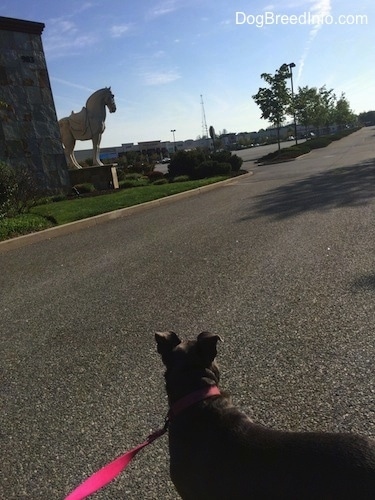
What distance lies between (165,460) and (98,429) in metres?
0.56

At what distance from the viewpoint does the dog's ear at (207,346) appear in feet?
6.37

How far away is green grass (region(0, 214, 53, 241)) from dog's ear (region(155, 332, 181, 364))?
9.06 metres

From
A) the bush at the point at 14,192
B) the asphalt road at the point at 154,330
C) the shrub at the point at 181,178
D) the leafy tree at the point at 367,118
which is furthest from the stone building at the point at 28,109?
the leafy tree at the point at 367,118

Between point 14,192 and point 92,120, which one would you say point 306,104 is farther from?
point 14,192

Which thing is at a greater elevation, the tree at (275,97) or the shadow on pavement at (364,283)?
the tree at (275,97)

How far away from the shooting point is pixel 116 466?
1.80 meters

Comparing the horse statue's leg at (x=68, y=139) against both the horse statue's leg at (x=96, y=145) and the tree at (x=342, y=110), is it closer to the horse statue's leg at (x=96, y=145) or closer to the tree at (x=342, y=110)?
the horse statue's leg at (x=96, y=145)

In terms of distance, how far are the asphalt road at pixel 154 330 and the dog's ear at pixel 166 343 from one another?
73 centimetres

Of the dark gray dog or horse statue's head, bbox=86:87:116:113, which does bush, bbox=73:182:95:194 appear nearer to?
horse statue's head, bbox=86:87:116:113

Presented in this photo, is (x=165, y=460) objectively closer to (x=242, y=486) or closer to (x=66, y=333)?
(x=242, y=486)

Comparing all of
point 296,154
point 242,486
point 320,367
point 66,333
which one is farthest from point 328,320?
point 296,154

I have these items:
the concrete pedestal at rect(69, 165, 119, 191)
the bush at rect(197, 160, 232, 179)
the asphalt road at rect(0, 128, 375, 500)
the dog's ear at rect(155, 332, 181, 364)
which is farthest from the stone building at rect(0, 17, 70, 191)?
the dog's ear at rect(155, 332, 181, 364)

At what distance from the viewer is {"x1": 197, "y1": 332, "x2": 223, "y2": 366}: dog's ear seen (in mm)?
1940

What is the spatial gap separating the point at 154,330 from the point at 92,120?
19892 mm
